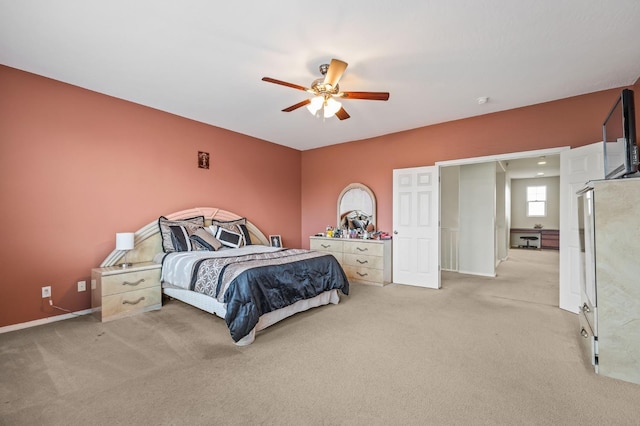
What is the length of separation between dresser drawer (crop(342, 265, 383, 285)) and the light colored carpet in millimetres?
1314

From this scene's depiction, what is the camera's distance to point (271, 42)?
2.51 meters

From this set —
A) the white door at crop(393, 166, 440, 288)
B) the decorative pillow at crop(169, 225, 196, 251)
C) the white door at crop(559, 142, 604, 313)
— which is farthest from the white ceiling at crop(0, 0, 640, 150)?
the decorative pillow at crop(169, 225, 196, 251)

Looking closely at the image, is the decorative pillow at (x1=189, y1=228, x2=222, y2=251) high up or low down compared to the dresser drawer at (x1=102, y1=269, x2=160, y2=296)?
up

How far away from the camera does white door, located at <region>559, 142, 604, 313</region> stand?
3.32 metres

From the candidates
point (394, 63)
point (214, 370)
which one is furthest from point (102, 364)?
point (394, 63)

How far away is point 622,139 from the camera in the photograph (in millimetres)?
2406

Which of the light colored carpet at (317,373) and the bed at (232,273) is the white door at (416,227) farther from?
the bed at (232,273)

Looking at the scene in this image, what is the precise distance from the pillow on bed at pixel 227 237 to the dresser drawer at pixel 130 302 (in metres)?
1.07

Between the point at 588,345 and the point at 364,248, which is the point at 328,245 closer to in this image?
the point at 364,248

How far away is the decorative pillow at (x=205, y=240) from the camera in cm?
400


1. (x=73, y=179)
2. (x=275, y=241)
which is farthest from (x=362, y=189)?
(x=73, y=179)

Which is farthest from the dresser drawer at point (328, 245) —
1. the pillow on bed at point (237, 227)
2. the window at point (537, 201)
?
the window at point (537, 201)

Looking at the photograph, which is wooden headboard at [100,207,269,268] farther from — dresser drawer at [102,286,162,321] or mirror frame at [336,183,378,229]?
mirror frame at [336,183,378,229]

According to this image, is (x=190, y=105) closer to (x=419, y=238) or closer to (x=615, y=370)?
(x=419, y=238)
